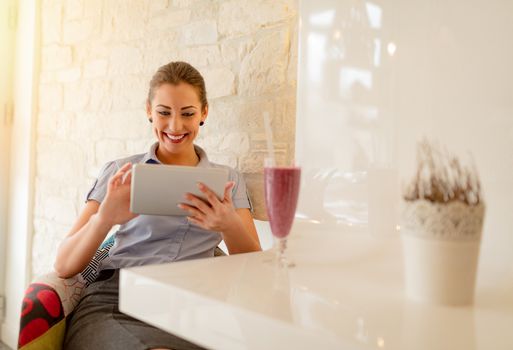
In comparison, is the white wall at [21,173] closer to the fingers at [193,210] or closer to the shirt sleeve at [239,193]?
the shirt sleeve at [239,193]

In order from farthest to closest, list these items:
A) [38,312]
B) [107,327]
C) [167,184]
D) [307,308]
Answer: [38,312] → [107,327] → [167,184] → [307,308]

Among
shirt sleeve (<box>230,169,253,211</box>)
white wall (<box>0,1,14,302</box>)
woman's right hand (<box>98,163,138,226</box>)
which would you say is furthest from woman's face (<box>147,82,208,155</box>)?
white wall (<box>0,1,14,302</box>)

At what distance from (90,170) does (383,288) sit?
1986 mm

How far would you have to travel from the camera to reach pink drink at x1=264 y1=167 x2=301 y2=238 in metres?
0.93

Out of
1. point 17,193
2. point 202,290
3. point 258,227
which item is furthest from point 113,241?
point 17,193

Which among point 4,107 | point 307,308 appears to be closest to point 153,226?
point 307,308

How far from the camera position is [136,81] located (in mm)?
2188

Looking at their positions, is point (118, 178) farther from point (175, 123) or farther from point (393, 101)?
point (393, 101)

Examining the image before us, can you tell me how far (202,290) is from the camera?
0.70 meters

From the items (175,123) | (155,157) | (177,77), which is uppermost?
(177,77)

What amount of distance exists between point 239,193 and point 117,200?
1.54ft

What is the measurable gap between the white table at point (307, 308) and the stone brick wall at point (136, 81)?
29.8 inches

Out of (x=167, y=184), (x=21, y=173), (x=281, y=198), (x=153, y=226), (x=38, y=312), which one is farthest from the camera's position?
(x=21, y=173)

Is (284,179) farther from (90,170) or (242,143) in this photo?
(90,170)
